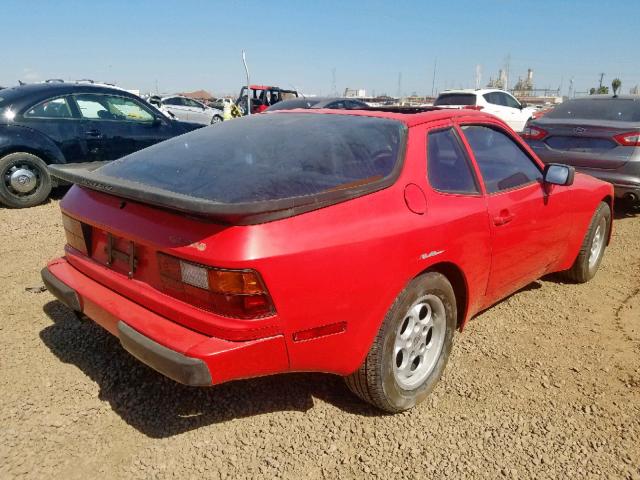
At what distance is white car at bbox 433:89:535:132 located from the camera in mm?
13219

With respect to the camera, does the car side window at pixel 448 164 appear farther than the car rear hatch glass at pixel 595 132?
No

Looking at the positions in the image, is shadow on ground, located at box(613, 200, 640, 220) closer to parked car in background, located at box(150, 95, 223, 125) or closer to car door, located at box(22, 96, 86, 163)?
car door, located at box(22, 96, 86, 163)

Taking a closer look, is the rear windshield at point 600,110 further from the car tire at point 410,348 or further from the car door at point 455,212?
the car tire at point 410,348

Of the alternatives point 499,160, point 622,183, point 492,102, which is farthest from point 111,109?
point 492,102

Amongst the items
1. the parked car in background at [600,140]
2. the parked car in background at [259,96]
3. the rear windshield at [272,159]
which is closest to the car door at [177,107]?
the parked car in background at [259,96]

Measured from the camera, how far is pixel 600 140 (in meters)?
5.95

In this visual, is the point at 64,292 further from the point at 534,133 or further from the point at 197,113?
the point at 197,113

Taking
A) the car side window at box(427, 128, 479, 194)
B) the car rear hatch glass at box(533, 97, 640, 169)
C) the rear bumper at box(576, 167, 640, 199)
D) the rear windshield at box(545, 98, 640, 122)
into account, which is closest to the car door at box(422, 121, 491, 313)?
the car side window at box(427, 128, 479, 194)

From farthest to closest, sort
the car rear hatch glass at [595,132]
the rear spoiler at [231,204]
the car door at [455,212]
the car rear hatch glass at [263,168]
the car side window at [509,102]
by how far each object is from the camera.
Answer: the car side window at [509,102], the car rear hatch glass at [595,132], the car door at [455,212], the car rear hatch glass at [263,168], the rear spoiler at [231,204]

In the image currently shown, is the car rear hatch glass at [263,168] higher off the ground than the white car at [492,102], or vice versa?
the car rear hatch glass at [263,168]

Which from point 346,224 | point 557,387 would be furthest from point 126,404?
point 557,387

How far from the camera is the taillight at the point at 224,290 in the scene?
1.85 m

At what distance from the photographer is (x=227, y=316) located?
191 cm

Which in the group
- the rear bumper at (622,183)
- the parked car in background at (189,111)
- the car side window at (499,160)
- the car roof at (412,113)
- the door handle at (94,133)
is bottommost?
the parked car in background at (189,111)
